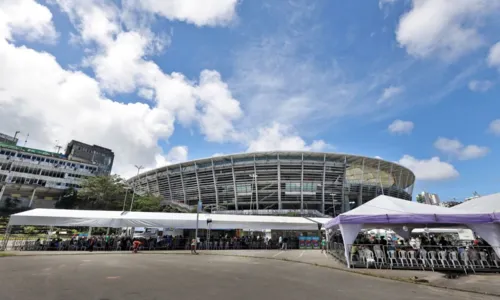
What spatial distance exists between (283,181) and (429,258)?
50.7 m

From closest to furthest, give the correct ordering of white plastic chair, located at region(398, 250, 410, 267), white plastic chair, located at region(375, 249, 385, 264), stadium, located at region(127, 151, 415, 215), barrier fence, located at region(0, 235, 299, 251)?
white plastic chair, located at region(398, 250, 410, 267) → white plastic chair, located at region(375, 249, 385, 264) → barrier fence, located at region(0, 235, 299, 251) → stadium, located at region(127, 151, 415, 215)

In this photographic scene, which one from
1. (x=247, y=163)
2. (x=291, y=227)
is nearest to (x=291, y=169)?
(x=247, y=163)

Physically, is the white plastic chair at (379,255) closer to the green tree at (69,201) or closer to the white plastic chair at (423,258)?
the white plastic chair at (423,258)

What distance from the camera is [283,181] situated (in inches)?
2474

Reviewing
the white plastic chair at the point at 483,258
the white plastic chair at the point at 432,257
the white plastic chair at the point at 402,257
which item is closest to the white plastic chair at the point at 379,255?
the white plastic chair at the point at 402,257

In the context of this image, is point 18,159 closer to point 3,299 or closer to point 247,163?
point 247,163

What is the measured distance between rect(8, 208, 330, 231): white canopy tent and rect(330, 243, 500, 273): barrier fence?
11519 millimetres

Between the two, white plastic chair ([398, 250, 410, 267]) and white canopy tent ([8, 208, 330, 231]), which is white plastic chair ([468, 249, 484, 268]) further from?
white canopy tent ([8, 208, 330, 231])

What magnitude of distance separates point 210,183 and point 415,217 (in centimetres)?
5786

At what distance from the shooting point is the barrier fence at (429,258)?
1170 centimetres

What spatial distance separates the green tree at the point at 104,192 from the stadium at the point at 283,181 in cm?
1418

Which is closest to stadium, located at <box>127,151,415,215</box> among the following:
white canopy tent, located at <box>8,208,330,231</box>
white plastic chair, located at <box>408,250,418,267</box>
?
white canopy tent, located at <box>8,208,330,231</box>

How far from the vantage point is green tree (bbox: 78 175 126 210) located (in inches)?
2050

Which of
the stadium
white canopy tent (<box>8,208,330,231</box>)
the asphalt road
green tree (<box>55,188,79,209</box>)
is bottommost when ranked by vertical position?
the asphalt road
